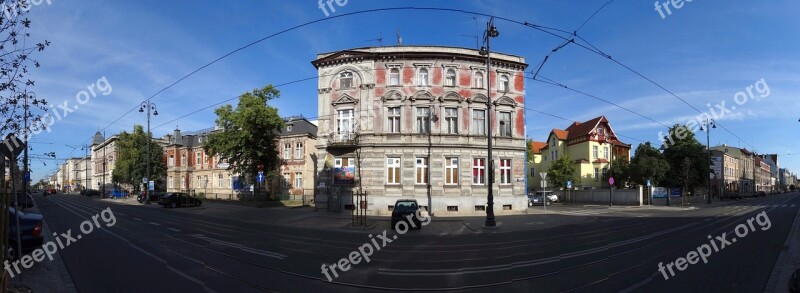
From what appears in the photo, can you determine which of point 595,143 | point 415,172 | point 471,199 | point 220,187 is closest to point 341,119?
point 415,172

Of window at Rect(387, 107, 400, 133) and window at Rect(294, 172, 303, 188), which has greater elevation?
window at Rect(387, 107, 400, 133)

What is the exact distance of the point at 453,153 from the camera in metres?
31.0

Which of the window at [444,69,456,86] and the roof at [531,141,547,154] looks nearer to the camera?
the window at [444,69,456,86]

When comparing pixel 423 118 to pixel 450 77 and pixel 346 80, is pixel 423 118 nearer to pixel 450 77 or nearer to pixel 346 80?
pixel 450 77

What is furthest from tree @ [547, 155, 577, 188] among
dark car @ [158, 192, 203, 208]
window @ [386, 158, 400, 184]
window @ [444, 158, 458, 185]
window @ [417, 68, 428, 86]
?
dark car @ [158, 192, 203, 208]

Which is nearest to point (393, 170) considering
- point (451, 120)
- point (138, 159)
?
point (451, 120)

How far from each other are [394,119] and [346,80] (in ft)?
15.7

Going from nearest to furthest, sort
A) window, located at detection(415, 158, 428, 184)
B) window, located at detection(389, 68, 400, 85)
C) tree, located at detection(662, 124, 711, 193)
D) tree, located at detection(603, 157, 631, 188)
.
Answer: window, located at detection(415, 158, 428, 184) < window, located at detection(389, 68, 400, 85) < tree, located at detection(603, 157, 631, 188) < tree, located at detection(662, 124, 711, 193)

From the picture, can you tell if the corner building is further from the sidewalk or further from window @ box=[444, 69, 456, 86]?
the sidewalk

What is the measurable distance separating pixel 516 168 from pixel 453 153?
5620 mm

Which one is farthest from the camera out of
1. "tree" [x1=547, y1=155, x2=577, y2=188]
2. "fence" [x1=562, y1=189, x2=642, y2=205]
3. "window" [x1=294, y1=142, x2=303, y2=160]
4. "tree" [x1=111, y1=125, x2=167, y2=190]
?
"tree" [x1=111, y1=125, x2=167, y2=190]

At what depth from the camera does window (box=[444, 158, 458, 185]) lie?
3095 cm

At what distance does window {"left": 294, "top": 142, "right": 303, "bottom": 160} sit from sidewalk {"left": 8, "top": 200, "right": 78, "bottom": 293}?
128 ft

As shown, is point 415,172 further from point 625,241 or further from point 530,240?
point 625,241
